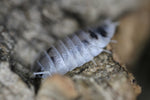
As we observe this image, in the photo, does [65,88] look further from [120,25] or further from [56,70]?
[120,25]

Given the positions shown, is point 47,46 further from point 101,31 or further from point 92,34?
point 101,31

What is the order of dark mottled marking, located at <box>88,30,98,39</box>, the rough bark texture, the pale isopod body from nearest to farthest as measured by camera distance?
the rough bark texture < the pale isopod body < dark mottled marking, located at <box>88,30,98,39</box>

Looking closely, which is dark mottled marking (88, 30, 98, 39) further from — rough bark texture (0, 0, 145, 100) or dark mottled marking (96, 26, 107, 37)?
rough bark texture (0, 0, 145, 100)

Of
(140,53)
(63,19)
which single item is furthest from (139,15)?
(63,19)

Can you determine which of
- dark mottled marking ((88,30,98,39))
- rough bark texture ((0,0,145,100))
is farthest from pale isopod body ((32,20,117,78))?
rough bark texture ((0,0,145,100))

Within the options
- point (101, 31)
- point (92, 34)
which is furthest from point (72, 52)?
Result: point (101, 31)

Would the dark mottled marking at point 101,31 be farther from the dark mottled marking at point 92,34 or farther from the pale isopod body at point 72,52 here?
the dark mottled marking at point 92,34
